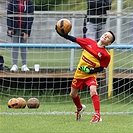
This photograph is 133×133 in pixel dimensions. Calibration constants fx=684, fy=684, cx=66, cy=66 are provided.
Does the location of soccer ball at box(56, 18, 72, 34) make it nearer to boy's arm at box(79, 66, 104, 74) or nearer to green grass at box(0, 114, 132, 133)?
boy's arm at box(79, 66, 104, 74)

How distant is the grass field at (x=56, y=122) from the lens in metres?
8.81

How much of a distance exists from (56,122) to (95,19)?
13.9 ft

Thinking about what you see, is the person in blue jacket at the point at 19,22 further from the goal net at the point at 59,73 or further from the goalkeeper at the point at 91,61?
the goalkeeper at the point at 91,61

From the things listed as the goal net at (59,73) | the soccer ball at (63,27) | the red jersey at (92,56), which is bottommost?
the goal net at (59,73)

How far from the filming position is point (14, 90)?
14.1 m

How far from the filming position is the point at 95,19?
13703mm

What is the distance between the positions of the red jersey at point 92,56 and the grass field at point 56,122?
82 centimetres

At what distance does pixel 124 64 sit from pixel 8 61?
250cm

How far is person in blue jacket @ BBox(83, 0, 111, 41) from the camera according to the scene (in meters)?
13.6

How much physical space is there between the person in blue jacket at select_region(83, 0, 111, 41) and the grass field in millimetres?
1899

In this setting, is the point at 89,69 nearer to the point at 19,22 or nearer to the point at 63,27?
the point at 63,27

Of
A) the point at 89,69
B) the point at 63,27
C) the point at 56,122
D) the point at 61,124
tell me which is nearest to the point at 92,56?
the point at 89,69

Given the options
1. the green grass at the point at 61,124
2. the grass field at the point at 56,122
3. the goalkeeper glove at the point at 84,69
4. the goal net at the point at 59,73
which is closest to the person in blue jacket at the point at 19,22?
the goal net at the point at 59,73

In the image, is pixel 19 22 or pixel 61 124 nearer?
pixel 61 124
